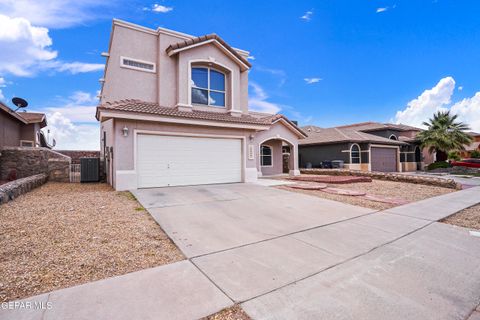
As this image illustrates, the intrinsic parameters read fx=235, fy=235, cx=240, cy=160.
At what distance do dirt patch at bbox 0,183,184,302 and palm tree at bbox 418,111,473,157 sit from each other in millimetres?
32550

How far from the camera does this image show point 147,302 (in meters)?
2.59

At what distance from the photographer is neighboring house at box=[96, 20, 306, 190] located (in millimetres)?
9945

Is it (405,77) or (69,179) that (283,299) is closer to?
(69,179)

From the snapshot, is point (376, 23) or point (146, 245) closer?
point (146, 245)

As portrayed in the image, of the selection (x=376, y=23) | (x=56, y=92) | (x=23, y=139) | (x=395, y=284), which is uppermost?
(x=376, y=23)

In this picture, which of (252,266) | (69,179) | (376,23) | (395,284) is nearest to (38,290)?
(252,266)

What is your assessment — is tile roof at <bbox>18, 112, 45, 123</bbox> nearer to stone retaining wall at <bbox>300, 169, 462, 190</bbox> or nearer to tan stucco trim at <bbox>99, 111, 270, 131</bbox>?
tan stucco trim at <bbox>99, 111, 270, 131</bbox>

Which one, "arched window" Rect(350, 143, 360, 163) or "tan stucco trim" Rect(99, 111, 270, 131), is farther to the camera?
"arched window" Rect(350, 143, 360, 163)

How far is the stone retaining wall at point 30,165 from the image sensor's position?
39.5ft

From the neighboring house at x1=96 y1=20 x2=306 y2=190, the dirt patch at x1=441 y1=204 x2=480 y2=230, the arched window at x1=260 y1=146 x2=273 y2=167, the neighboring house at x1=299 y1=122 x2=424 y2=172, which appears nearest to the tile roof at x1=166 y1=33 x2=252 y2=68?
the neighboring house at x1=96 y1=20 x2=306 y2=190

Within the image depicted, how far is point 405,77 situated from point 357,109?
9.69 m

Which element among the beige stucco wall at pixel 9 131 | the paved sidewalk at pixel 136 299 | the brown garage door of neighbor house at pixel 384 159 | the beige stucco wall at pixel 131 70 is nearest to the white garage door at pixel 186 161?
the beige stucco wall at pixel 131 70

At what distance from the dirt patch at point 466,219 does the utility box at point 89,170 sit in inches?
561

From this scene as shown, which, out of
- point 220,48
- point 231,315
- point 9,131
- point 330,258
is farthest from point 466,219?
point 9,131
